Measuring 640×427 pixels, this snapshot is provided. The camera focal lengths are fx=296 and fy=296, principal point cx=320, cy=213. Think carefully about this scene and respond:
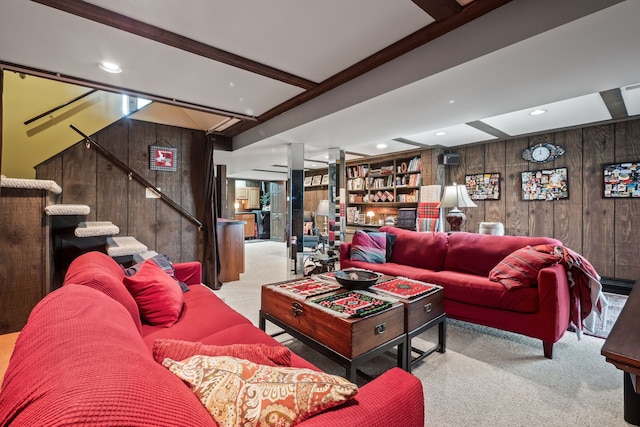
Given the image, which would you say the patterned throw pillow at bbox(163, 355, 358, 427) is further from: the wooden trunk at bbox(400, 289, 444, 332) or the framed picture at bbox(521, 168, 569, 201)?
the framed picture at bbox(521, 168, 569, 201)

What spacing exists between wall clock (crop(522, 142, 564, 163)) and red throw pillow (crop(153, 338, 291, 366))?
16.5 ft

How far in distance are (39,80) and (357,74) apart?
3273 millimetres

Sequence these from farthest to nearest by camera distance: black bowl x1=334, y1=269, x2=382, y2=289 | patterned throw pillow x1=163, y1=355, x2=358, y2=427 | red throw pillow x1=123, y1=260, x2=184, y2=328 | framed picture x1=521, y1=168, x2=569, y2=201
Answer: framed picture x1=521, y1=168, x2=569, y2=201 → black bowl x1=334, y1=269, x2=382, y2=289 → red throw pillow x1=123, y1=260, x2=184, y2=328 → patterned throw pillow x1=163, y1=355, x2=358, y2=427

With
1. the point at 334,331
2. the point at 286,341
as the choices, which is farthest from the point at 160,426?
the point at 286,341

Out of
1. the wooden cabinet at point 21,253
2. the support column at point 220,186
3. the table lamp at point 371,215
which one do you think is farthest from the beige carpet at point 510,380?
the table lamp at point 371,215

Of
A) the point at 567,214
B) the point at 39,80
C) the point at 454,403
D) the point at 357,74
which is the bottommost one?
the point at 454,403

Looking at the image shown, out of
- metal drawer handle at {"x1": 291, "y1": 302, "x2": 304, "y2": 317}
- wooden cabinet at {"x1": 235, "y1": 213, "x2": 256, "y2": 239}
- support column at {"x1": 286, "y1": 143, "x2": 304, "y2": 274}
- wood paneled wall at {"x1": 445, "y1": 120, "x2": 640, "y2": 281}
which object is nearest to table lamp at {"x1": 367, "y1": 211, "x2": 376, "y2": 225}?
wood paneled wall at {"x1": 445, "y1": 120, "x2": 640, "y2": 281}

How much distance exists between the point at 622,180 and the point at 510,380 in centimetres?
363

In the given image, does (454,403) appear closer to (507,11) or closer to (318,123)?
(507,11)

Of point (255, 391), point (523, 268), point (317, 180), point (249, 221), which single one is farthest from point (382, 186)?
point (255, 391)

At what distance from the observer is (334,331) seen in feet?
5.50

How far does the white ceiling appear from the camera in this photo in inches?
62.4

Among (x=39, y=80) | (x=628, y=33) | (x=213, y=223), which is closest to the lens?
(x=628, y=33)

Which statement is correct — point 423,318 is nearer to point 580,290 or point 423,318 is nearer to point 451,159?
point 580,290
